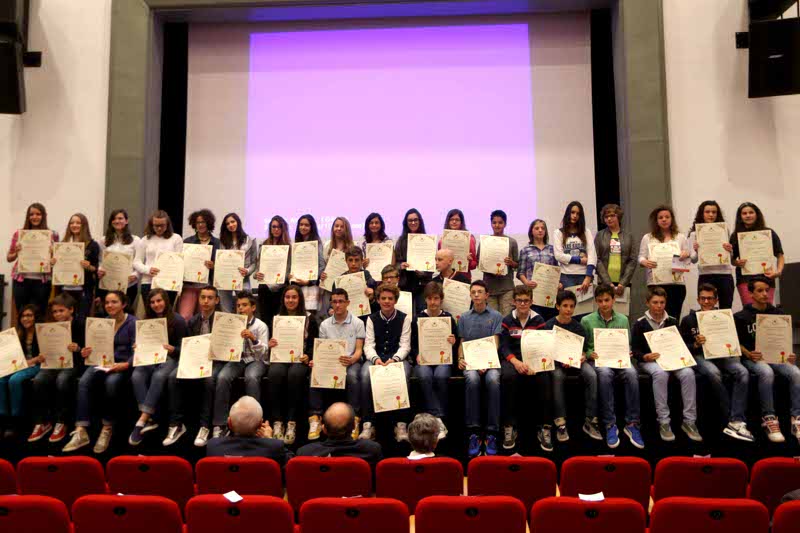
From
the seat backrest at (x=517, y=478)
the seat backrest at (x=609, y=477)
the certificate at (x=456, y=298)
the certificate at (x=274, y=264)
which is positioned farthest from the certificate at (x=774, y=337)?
the certificate at (x=274, y=264)

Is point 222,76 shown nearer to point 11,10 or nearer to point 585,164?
point 11,10

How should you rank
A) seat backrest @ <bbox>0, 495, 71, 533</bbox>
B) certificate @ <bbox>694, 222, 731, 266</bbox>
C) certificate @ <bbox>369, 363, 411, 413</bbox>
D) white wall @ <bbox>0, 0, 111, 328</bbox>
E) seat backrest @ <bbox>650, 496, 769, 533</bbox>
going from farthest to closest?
white wall @ <bbox>0, 0, 111, 328</bbox> → certificate @ <bbox>694, 222, 731, 266</bbox> → certificate @ <bbox>369, 363, 411, 413</bbox> → seat backrest @ <bbox>0, 495, 71, 533</bbox> → seat backrest @ <bbox>650, 496, 769, 533</bbox>

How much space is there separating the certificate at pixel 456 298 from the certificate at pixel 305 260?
1.02 meters

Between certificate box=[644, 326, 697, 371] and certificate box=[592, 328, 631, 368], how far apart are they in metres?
0.22

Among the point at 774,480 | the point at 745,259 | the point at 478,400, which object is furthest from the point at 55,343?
the point at 745,259

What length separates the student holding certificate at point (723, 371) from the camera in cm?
567

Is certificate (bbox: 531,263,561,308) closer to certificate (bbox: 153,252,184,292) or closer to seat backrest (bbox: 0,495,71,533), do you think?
certificate (bbox: 153,252,184,292)

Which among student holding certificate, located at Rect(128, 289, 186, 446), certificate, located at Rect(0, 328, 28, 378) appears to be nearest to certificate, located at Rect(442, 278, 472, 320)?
student holding certificate, located at Rect(128, 289, 186, 446)

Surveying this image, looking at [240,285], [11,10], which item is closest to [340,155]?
[240,285]

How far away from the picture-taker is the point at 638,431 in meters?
5.66

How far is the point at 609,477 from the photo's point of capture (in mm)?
3732

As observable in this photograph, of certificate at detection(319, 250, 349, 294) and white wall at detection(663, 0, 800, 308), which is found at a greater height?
white wall at detection(663, 0, 800, 308)

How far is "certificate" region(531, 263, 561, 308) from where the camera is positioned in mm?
6797

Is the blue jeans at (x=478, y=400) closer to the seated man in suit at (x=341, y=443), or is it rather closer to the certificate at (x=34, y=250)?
the seated man in suit at (x=341, y=443)
